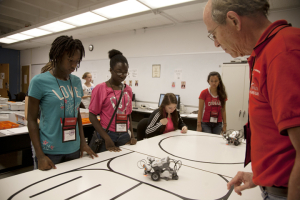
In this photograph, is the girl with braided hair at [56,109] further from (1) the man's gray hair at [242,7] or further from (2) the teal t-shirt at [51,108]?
(1) the man's gray hair at [242,7]

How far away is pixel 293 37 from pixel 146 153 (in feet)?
4.34

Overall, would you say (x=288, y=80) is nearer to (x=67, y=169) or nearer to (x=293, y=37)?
(x=293, y=37)

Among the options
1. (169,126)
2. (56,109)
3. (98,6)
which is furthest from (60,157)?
(98,6)

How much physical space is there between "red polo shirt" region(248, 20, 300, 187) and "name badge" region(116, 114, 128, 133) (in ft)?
4.30

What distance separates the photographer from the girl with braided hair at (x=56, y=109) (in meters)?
1.24

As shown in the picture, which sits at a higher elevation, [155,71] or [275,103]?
[155,71]

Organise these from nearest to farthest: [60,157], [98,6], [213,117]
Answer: [60,157] < [213,117] < [98,6]

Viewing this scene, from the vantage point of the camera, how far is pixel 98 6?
3504 mm

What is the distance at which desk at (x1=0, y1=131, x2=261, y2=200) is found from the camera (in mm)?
945

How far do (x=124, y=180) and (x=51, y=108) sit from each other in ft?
2.21

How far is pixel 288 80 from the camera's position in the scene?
45 centimetres

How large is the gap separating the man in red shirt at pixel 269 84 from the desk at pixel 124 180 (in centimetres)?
37

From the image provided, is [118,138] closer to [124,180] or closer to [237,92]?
[124,180]

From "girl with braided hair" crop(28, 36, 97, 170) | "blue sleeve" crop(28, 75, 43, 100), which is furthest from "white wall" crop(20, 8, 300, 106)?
"blue sleeve" crop(28, 75, 43, 100)
